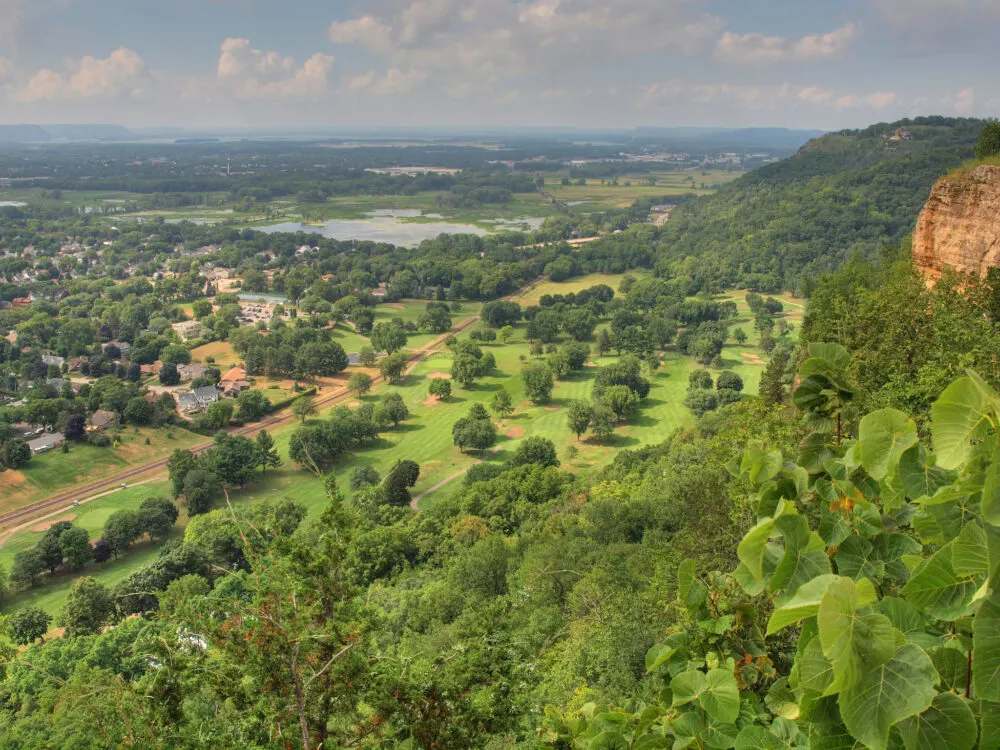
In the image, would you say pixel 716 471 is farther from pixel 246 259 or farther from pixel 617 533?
pixel 246 259

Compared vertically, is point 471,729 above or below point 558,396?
above

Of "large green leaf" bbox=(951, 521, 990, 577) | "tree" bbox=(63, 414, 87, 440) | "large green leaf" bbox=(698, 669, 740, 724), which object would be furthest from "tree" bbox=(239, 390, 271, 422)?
"large green leaf" bbox=(951, 521, 990, 577)

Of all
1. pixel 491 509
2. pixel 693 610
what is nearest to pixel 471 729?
pixel 693 610

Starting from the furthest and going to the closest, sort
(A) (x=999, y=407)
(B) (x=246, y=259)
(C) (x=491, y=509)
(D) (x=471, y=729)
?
(B) (x=246, y=259)
(C) (x=491, y=509)
(D) (x=471, y=729)
(A) (x=999, y=407)

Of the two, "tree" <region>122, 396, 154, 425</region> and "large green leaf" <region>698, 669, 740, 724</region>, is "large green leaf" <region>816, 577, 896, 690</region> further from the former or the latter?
"tree" <region>122, 396, 154, 425</region>

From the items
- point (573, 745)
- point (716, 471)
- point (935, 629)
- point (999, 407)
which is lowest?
point (716, 471)

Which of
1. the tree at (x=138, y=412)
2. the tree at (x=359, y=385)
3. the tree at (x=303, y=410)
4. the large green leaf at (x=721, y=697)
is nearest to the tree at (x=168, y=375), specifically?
the tree at (x=138, y=412)

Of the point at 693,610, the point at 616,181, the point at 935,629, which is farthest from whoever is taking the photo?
the point at 616,181
